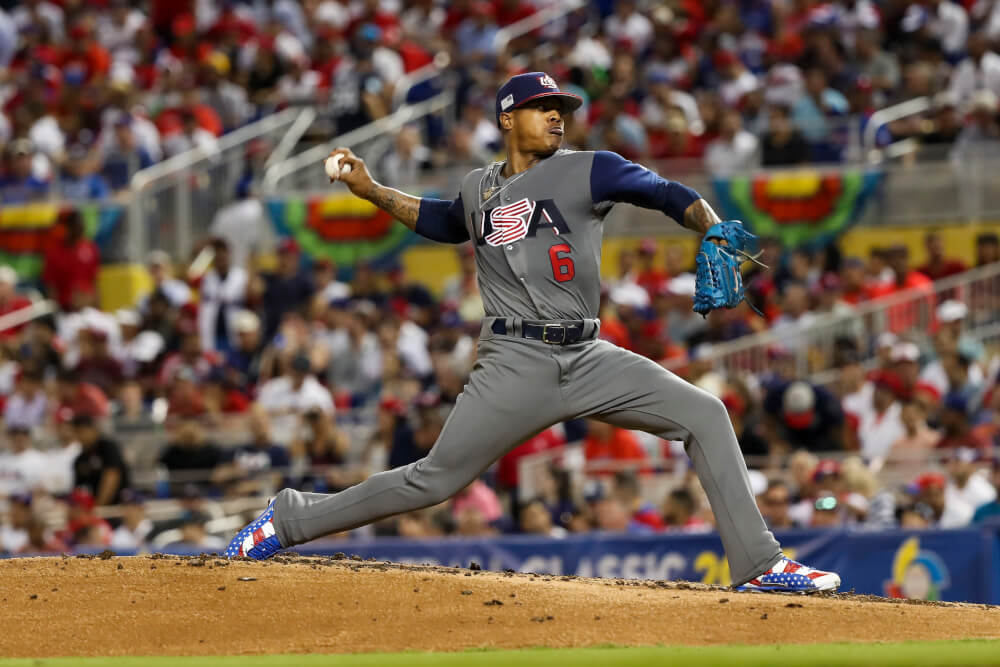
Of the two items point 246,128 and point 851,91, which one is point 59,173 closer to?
point 246,128

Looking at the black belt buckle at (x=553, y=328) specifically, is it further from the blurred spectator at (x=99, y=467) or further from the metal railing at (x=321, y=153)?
the metal railing at (x=321, y=153)

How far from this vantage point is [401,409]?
44.4 feet

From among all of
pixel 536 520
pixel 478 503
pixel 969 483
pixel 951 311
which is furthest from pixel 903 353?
pixel 478 503

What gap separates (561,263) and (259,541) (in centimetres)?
173

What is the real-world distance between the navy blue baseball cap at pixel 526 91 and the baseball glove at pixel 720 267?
82 cm

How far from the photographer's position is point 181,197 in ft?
58.2

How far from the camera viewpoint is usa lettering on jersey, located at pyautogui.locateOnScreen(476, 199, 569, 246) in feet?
20.5

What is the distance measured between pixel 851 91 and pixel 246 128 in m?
6.60

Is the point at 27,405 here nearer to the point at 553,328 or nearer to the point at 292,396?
the point at 292,396

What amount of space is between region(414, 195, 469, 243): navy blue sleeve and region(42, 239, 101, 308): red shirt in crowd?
431 inches

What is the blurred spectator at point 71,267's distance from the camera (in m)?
17.1

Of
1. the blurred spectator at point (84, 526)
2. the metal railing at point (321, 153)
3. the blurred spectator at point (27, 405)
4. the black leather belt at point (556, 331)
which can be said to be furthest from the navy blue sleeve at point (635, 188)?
the metal railing at point (321, 153)

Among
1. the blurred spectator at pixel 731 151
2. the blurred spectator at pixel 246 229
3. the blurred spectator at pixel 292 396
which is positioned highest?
the blurred spectator at pixel 731 151

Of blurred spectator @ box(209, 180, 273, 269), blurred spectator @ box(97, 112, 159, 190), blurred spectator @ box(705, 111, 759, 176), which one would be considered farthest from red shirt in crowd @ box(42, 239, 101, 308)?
blurred spectator @ box(705, 111, 759, 176)
